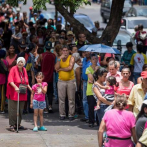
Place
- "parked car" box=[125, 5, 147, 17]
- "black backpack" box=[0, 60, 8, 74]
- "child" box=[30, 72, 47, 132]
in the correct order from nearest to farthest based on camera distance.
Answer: "child" box=[30, 72, 47, 132], "black backpack" box=[0, 60, 8, 74], "parked car" box=[125, 5, 147, 17]

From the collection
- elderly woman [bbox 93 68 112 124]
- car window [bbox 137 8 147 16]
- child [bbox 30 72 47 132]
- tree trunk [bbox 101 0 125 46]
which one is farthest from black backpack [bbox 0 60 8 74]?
car window [bbox 137 8 147 16]

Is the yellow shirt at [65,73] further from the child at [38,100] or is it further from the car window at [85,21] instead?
the car window at [85,21]

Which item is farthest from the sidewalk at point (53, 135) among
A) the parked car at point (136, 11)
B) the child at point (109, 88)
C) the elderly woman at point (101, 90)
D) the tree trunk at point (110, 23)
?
the parked car at point (136, 11)

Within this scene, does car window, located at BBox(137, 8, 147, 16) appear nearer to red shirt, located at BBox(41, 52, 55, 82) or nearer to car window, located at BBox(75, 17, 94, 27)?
car window, located at BBox(75, 17, 94, 27)

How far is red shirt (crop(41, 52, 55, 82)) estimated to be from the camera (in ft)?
46.3

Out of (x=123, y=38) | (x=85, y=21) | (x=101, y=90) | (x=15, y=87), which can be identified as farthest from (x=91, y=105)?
(x=85, y=21)

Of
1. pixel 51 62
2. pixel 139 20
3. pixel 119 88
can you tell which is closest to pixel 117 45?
pixel 51 62

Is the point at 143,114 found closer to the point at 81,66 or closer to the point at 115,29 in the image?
the point at 81,66

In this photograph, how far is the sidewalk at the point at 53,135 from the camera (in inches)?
426

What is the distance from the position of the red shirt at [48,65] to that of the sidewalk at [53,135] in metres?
1.31

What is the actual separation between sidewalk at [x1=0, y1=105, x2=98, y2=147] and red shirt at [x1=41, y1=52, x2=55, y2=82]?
131cm

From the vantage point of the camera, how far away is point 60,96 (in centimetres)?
1345

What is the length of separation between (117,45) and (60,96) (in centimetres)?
543

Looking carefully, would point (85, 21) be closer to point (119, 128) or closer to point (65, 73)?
point (65, 73)
